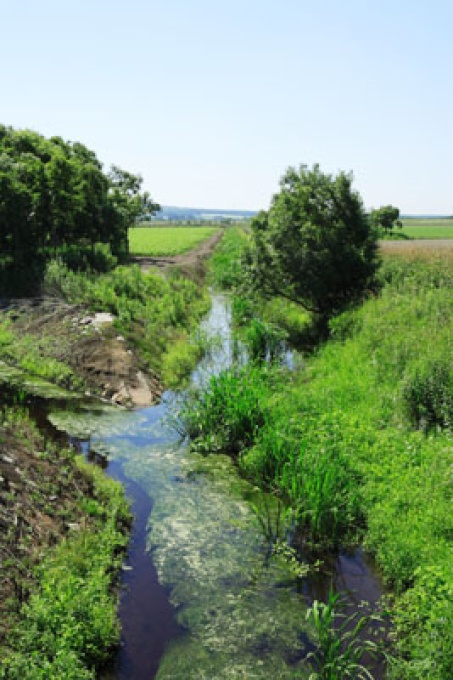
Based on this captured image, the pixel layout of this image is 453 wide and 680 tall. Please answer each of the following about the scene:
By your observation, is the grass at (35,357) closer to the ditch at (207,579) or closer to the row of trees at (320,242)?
the ditch at (207,579)

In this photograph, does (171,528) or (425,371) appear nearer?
(171,528)

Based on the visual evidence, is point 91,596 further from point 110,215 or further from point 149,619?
point 110,215

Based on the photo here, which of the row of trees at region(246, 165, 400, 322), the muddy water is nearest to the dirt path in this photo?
the row of trees at region(246, 165, 400, 322)

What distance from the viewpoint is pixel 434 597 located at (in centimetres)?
602

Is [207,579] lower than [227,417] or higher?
lower

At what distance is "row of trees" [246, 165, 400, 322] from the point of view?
19844mm

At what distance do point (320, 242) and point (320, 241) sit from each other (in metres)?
0.04

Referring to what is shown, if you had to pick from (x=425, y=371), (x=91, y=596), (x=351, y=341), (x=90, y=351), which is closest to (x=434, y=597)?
(x=91, y=596)

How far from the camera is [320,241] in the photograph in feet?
64.7

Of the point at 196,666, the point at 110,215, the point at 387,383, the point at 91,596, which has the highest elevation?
the point at 110,215

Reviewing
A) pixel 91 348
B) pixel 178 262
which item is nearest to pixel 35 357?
pixel 91 348

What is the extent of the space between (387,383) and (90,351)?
8693 mm

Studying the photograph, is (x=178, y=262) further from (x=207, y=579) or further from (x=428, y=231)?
(x=428, y=231)

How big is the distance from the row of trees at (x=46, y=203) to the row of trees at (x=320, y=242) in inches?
450
